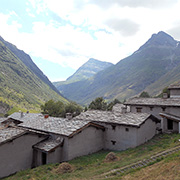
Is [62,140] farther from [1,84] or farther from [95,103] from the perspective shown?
[1,84]

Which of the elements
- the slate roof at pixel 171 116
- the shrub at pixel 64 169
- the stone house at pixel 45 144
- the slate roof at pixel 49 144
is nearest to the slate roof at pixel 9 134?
the stone house at pixel 45 144

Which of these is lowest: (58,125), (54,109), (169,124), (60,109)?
(54,109)

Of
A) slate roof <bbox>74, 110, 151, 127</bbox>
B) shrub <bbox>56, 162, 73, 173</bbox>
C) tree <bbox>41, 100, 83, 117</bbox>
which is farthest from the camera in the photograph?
tree <bbox>41, 100, 83, 117</bbox>

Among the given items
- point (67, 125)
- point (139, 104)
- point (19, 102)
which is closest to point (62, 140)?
point (67, 125)

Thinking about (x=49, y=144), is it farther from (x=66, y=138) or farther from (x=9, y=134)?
→ (x=9, y=134)

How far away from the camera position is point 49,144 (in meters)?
21.3

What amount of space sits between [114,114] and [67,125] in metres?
8.36


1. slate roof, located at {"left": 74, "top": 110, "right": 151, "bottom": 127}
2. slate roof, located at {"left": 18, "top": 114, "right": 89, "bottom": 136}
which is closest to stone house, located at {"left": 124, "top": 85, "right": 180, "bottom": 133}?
slate roof, located at {"left": 74, "top": 110, "right": 151, "bottom": 127}

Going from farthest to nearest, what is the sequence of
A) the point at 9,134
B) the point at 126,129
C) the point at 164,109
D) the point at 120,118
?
the point at 164,109 < the point at 120,118 < the point at 126,129 < the point at 9,134

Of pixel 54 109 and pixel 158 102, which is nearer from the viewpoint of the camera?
pixel 158 102

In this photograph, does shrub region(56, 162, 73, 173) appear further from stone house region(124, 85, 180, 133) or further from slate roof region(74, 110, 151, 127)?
stone house region(124, 85, 180, 133)

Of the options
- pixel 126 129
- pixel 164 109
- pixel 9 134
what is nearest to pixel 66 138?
pixel 9 134

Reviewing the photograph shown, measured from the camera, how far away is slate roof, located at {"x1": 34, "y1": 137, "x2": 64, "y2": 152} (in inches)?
800

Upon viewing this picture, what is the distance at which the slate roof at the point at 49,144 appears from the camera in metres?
20.3
